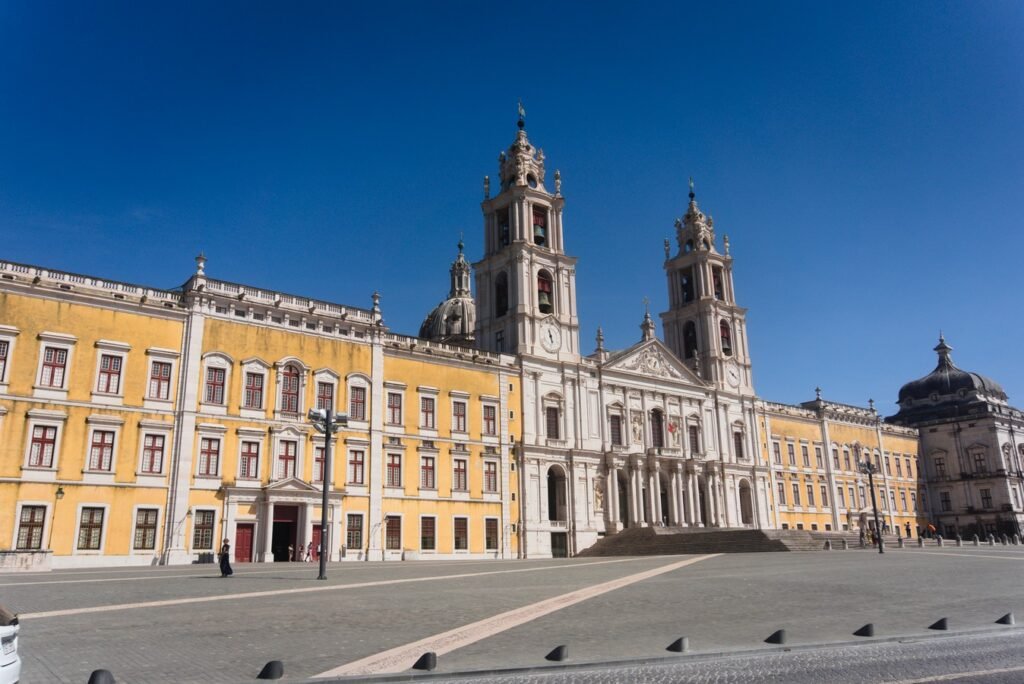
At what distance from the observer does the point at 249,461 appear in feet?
124

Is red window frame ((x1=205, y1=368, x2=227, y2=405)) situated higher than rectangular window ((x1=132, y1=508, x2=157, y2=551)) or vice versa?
→ red window frame ((x1=205, y1=368, x2=227, y2=405))

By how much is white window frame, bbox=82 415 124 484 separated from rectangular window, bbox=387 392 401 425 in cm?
1348

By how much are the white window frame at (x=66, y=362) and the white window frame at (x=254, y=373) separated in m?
7.36

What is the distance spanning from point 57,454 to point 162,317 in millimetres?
7407

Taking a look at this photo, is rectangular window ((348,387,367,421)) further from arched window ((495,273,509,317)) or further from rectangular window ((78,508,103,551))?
arched window ((495,273,509,317))

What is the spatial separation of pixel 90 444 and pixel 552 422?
27154 millimetres

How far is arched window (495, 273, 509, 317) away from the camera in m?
54.2

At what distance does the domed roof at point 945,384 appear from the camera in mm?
81188

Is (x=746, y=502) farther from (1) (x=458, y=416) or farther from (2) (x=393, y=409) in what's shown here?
(2) (x=393, y=409)

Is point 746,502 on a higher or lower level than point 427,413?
lower

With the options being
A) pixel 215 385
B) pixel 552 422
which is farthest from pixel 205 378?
pixel 552 422

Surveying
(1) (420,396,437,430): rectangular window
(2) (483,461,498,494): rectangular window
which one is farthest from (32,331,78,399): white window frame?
(2) (483,461,498,494): rectangular window

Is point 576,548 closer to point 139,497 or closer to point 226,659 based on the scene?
point 139,497

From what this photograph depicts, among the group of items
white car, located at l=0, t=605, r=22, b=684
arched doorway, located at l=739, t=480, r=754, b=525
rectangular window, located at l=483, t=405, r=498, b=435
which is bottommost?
white car, located at l=0, t=605, r=22, b=684
